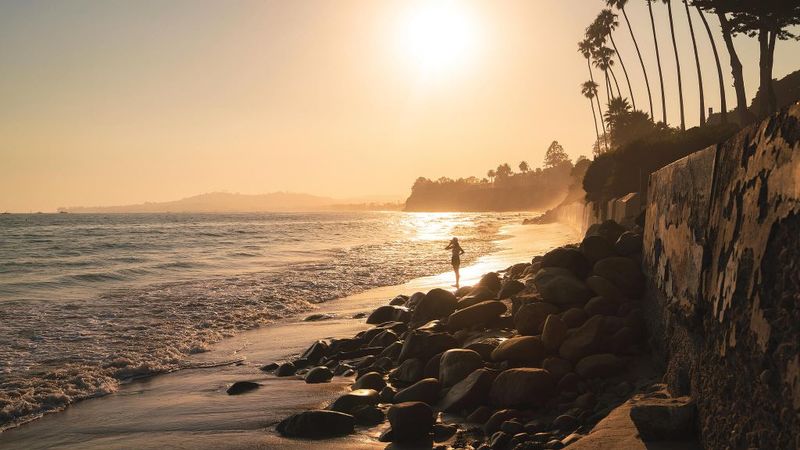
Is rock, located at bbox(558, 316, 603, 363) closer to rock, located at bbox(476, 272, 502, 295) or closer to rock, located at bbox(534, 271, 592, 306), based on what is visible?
rock, located at bbox(534, 271, 592, 306)

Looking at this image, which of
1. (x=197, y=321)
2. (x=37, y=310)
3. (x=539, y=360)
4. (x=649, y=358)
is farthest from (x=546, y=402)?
(x=37, y=310)

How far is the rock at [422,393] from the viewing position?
7.09m

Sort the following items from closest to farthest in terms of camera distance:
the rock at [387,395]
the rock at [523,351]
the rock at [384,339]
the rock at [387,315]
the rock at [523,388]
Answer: the rock at [523,388] → the rock at [523,351] → the rock at [387,395] → the rock at [384,339] → the rock at [387,315]

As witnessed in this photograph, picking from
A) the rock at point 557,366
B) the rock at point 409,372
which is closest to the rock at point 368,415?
the rock at point 409,372

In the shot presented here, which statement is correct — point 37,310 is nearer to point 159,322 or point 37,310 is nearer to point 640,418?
point 159,322

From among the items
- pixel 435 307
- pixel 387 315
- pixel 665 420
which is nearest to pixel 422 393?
pixel 665 420

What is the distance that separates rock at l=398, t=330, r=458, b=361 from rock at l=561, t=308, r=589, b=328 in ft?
5.65

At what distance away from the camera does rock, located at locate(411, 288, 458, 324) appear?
36.2ft

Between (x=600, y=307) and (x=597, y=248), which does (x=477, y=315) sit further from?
(x=600, y=307)

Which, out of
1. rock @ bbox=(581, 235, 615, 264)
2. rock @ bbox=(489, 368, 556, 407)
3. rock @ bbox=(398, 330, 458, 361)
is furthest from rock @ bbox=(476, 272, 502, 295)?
rock @ bbox=(489, 368, 556, 407)

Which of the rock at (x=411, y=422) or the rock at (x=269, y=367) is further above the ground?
the rock at (x=411, y=422)

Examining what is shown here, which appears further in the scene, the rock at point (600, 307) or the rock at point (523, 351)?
the rock at point (600, 307)

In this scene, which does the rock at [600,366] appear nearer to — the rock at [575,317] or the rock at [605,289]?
the rock at [575,317]

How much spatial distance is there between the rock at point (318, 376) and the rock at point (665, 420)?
16.8ft
